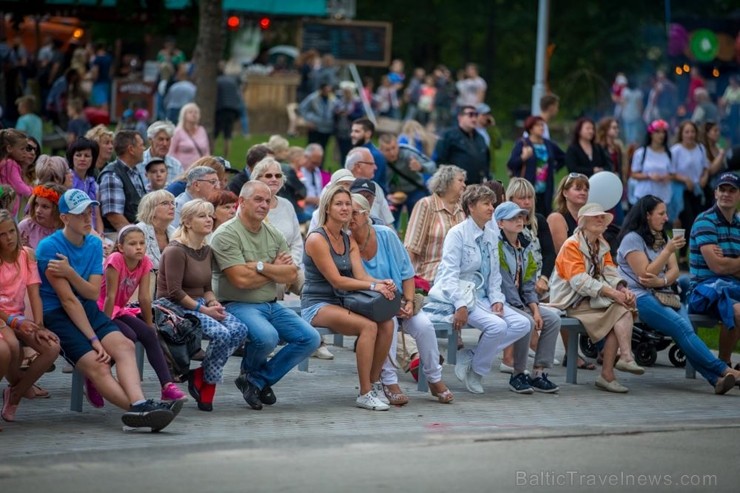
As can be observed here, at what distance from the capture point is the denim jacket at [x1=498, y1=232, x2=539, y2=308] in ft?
38.1

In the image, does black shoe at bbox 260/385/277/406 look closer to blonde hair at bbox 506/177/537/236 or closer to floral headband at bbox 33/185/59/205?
floral headband at bbox 33/185/59/205

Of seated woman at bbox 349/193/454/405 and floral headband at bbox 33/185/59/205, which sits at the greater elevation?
floral headband at bbox 33/185/59/205

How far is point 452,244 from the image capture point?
11.3 meters

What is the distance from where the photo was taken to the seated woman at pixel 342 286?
1040 cm

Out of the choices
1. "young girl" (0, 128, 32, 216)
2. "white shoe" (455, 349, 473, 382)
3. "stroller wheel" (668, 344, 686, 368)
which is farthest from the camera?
"stroller wheel" (668, 344, 686, 368)

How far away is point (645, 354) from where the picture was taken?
42.4 feet

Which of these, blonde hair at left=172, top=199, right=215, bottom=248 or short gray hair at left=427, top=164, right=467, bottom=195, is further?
short gray hair at left=427, top=164, right=467, bottom=195

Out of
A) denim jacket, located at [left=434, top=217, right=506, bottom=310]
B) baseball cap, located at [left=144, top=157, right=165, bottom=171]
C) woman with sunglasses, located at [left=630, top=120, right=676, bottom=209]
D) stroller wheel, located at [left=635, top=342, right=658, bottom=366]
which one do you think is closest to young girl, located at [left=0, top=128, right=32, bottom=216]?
baseball cap, located at [left=144, top=157, right=165, bottom=171]

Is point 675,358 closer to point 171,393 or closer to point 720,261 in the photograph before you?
point 720,261

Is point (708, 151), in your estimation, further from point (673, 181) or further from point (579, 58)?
point (579, 58)

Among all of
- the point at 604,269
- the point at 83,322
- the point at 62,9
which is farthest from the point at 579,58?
the point at 83,322

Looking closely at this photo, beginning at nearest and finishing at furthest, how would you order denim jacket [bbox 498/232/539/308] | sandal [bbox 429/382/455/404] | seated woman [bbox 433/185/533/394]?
1. sandal [bbox 429/382/455/404]
2. seated woman [bbox 433/185/533/394]
3. denim jacket [bbox 498/232/539/308]

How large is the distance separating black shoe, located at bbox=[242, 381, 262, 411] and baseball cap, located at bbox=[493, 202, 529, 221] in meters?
2.62

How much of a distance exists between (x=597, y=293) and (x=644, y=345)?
1.43 m
